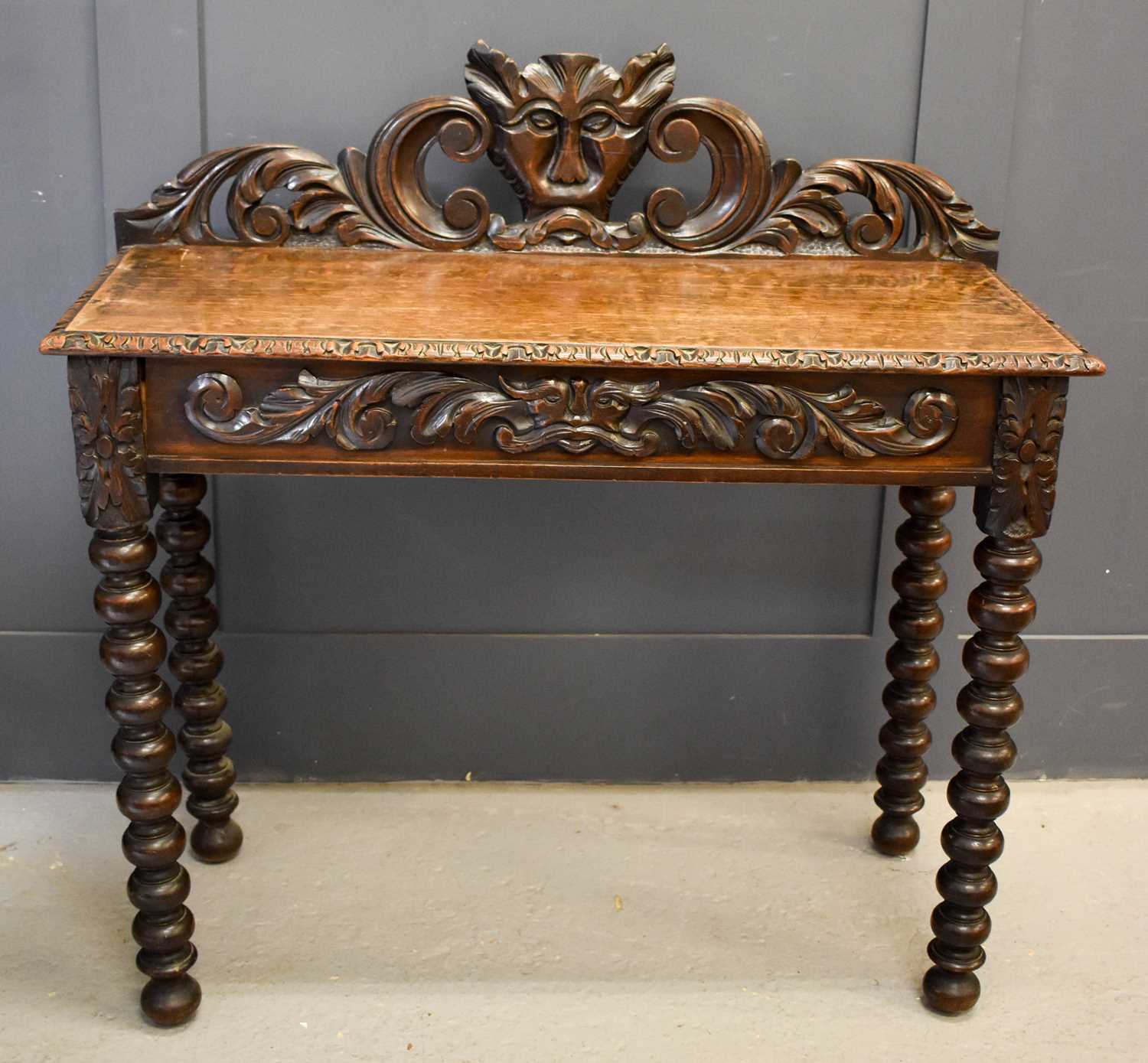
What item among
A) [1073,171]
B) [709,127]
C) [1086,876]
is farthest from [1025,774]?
[709,127]

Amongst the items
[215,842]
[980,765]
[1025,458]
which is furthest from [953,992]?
[215,842]

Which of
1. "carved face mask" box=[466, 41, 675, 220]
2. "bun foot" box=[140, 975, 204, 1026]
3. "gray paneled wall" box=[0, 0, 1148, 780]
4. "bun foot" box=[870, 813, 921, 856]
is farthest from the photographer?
"bun foot" box=[870, 813, 921, 856]

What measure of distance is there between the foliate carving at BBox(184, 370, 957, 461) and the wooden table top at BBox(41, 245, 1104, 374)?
6 centimetres

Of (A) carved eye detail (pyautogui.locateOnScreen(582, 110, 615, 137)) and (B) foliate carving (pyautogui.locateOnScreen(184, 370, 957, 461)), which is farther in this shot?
(A) carved eye detail (pyautogui.locateOnScreen(582, 110, 615, 137))

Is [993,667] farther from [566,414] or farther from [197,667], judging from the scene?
[197,667]

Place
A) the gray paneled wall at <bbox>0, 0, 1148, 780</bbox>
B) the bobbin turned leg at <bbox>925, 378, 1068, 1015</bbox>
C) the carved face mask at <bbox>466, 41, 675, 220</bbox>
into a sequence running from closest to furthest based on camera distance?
the bobbin turned leg at <bbox>925, 378, 1068, 1015</bbox> → the carved face mask at <bbox>466, 41, 675, 220</bbox> → the gray paneled wall at <bbox>0, 0, 1148, 780</bbox>

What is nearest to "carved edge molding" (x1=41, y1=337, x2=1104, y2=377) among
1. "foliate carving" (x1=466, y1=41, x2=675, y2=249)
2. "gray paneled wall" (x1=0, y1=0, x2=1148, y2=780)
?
"foliate carving" (x1=466, y1=41, x2=675, y2=249)

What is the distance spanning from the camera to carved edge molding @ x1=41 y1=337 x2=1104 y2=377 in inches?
62.5

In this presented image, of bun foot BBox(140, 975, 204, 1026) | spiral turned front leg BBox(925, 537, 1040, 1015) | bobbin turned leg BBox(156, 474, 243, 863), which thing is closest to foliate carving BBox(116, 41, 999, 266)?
bobbin turned leg BBox(156, 474, 243, 863)

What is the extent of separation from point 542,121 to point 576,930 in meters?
1.33

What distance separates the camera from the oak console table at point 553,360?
5.39 ft

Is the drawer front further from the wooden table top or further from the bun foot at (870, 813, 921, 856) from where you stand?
the bun foot at (870, 813, 921, 856)

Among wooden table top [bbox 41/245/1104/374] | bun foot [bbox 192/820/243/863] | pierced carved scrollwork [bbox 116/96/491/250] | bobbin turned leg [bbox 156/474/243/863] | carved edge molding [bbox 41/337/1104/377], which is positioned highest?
pierced carved scrollwork [bbox 116/96/491/250]

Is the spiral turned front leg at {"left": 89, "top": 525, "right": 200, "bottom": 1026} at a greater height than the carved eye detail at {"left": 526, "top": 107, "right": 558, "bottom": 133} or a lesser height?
lesser
